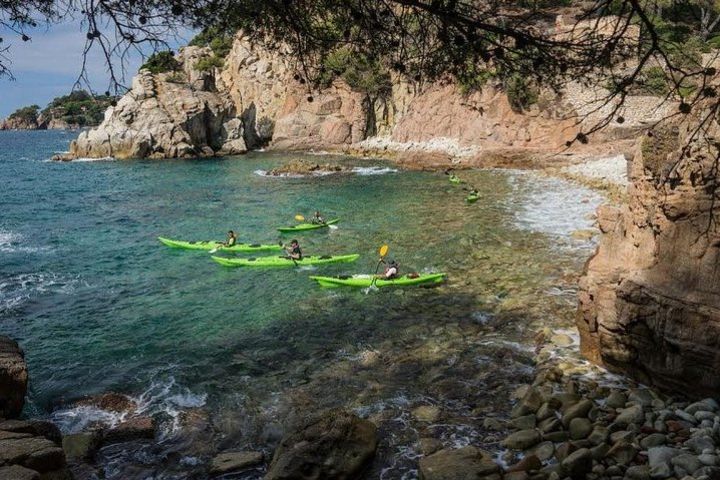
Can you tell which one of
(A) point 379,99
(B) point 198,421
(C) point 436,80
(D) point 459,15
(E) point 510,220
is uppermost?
(A) point 379,99

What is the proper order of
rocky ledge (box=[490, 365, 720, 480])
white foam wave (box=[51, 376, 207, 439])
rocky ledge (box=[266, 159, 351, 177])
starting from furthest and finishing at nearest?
rocky ledge (box=[266, 159, 351, 177]) → white foam wave (box=[51, 376, 207, 439]) → rocky ledge (box=[490, 365, 720, 480])

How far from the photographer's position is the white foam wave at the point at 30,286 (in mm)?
16419

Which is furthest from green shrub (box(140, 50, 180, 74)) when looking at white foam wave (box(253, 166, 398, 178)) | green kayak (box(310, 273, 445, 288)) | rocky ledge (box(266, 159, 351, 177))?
rocky ledge (box(266, 159, 351, 177))

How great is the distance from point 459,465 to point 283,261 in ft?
39.8

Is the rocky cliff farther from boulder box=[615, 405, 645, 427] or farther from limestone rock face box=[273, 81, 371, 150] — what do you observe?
boulder box=[615, 405, 645, 427]

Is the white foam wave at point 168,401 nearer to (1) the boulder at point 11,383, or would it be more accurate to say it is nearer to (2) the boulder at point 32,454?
(1) the boulder at point 11,383

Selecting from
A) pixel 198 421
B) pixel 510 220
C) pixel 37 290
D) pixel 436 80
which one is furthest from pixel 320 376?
pixel 510 220

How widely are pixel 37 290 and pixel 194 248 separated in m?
5.73

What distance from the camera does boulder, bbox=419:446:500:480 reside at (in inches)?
284

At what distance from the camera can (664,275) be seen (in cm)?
838

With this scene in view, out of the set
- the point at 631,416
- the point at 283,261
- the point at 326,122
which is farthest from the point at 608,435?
the point at 326,122

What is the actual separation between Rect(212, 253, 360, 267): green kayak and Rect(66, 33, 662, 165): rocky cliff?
83.9 feet

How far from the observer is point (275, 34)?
635 cm

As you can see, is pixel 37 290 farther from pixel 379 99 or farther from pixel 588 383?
pixel 379 99
